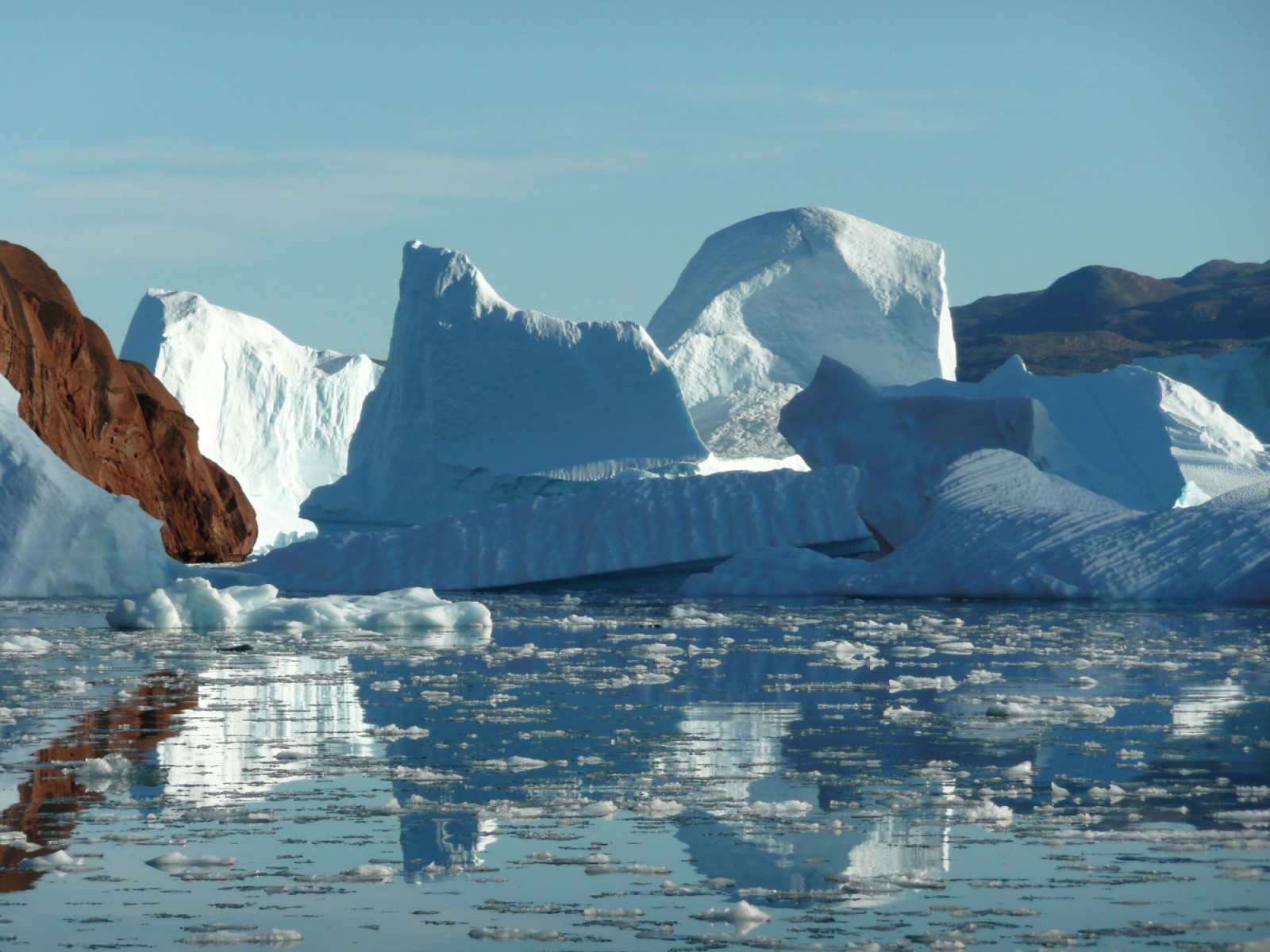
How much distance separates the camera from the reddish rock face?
16.5m

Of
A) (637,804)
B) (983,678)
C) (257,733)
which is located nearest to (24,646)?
(257,733)

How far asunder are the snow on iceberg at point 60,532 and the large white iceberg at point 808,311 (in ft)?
37.9

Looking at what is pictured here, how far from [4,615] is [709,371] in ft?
49.0

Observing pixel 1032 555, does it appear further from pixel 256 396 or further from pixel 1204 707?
pixel 256 396

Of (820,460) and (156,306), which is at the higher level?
(156,306)

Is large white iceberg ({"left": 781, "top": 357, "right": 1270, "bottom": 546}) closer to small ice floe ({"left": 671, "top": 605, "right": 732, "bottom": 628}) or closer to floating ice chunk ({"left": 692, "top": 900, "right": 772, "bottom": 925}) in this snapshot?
small ice floe ({"left": 671, "top": 605, "right": 732, "bottom": 628})

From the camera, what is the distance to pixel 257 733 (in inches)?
174

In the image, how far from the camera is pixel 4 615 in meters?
9.99

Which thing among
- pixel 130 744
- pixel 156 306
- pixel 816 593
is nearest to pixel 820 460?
pixel 816 593

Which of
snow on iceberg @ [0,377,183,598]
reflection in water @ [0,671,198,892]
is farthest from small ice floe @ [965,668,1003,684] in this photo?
snow on iceberg @ [0,377,183,598]

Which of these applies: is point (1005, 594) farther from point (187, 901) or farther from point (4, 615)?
point (187, 901)

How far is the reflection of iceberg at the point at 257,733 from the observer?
3.64m

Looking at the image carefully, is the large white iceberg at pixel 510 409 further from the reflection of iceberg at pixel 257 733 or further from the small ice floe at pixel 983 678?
the reflection of iceberg at pixel 257 733

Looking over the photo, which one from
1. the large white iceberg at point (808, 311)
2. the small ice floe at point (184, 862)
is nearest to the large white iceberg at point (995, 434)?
A: the large white iceberg at point (808, 311)
